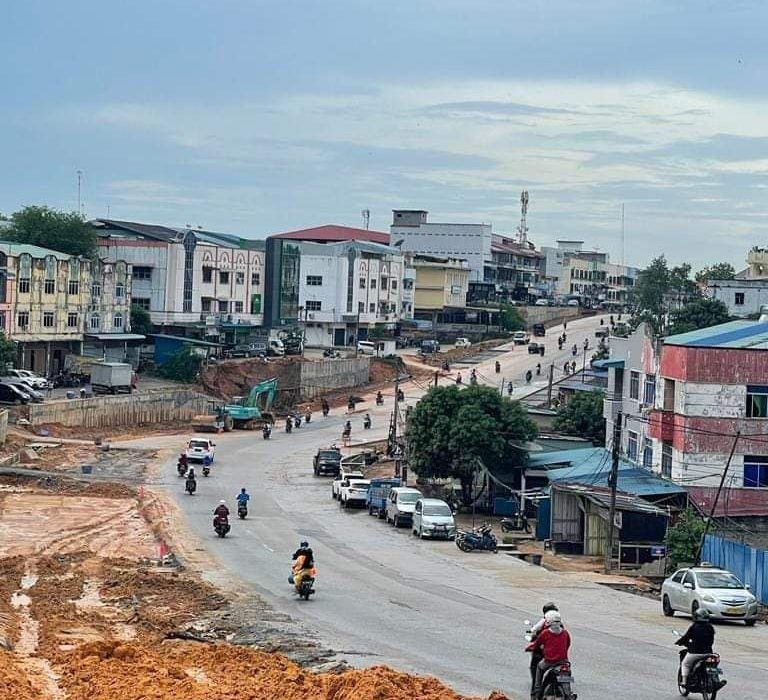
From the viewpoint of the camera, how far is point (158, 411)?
262ft

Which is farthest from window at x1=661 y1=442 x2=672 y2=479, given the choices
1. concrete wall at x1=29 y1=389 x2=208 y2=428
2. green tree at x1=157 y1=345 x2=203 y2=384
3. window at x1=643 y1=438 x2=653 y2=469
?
green tree at x1=157 y1=345 x2=203 y2=384

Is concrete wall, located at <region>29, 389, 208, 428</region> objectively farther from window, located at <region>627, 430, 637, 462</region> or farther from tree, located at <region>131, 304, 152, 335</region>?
window, located at <region>627, 430, 637, 462</region>

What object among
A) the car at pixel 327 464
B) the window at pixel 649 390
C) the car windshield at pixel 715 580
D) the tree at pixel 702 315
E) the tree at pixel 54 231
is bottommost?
the car at pixel 327 464

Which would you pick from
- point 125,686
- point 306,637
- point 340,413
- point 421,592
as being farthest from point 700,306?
point 125,686

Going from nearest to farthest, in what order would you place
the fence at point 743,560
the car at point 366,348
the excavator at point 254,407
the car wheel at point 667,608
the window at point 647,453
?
the car wheel at point 667,608 → the fence at point 743,560 → the window at point 647,453 → the excavator at point 254,407 → the car at point 366,348

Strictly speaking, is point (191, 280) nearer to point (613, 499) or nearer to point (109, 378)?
point (109, 378)

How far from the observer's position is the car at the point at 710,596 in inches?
1058

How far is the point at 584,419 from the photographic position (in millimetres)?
63844

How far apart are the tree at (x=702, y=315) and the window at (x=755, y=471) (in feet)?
157

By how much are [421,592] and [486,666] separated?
10.3 m

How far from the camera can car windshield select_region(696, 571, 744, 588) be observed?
2755 centimetres

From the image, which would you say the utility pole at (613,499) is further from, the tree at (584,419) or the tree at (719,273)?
the tree at (719,273)

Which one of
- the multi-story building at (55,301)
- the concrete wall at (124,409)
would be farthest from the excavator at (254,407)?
the multi-story building at (55,301)

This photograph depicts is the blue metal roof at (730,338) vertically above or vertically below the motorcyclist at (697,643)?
above
